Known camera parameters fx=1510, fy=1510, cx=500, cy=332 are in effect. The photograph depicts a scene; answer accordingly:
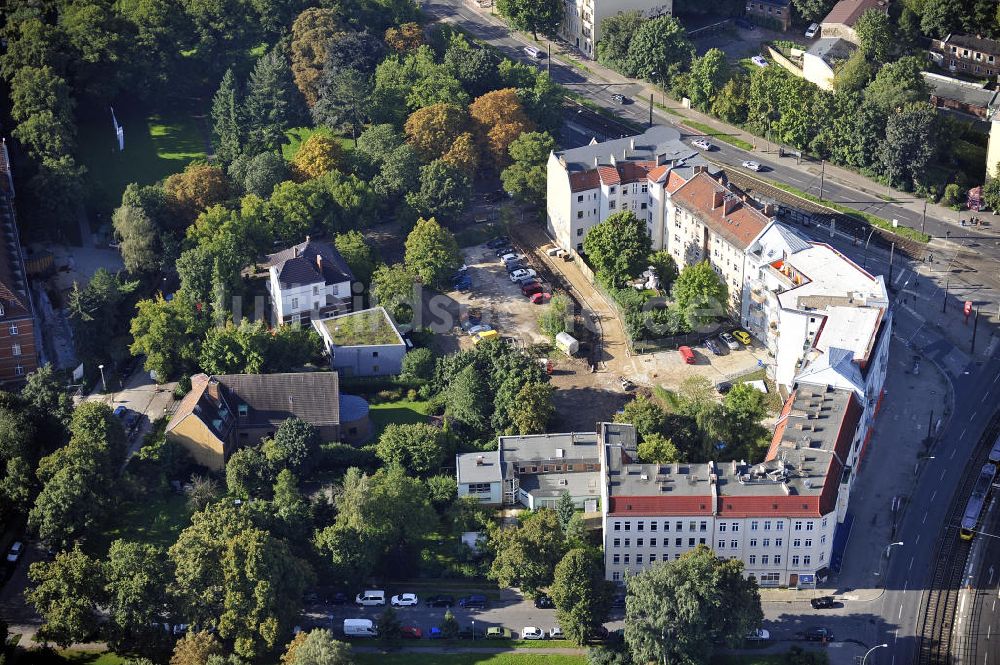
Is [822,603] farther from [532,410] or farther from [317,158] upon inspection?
[317,158]

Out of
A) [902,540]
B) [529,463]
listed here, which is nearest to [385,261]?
[529,463]

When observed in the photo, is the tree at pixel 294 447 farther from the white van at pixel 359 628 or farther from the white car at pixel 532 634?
the white car at pixel 532 634

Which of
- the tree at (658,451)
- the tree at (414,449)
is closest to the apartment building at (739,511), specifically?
the tree at (658,451)

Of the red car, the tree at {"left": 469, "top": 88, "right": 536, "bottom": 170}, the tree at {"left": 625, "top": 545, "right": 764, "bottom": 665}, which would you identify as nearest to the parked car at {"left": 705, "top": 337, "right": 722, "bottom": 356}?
the tree at {"left": 625, "top": 545, "right": 764, "bottom": 665}

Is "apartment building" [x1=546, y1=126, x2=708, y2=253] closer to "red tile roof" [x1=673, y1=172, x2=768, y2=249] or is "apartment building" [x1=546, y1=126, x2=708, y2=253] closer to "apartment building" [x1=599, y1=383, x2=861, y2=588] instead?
"red tile roof" [x1=673, y1=172, x2=768, y2=249]

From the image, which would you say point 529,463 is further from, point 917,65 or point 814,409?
point 917,65
